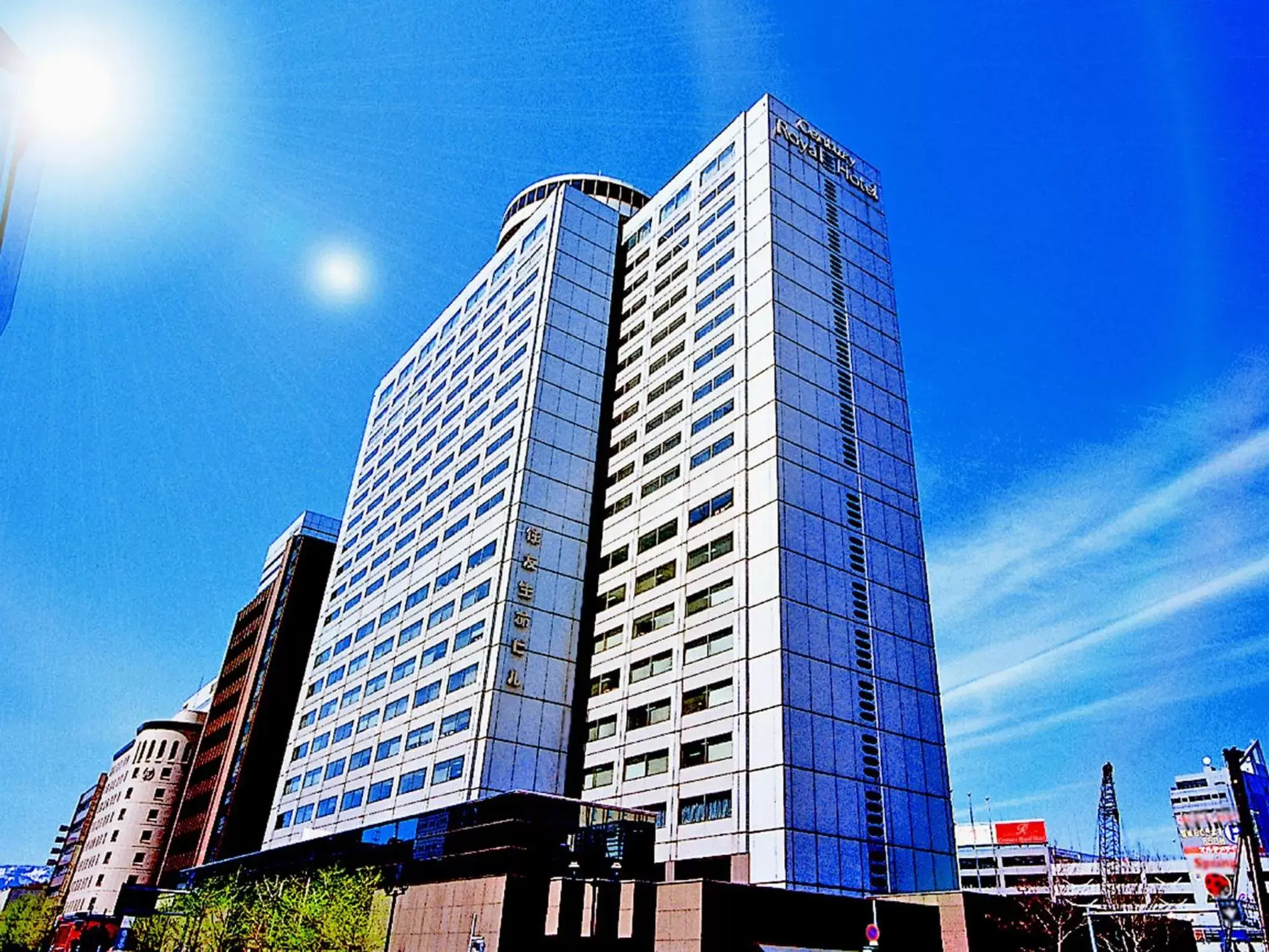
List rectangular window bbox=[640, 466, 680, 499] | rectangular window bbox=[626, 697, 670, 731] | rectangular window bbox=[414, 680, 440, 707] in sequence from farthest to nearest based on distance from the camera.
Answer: rectangular window bbox=[414, 680, 440, 707] → rectangular window bbox=[640, 466, 680, 499] → rectangular window bbox=[626, 697, 670, 731]

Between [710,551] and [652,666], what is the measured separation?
9.57m

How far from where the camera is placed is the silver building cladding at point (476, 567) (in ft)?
219

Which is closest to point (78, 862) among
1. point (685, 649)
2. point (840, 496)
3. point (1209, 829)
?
point (685, 649)

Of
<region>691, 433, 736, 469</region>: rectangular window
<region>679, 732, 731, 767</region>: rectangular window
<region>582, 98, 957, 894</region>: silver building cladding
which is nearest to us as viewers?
<region>582, 98, 957, 894</region>: silver building cladding

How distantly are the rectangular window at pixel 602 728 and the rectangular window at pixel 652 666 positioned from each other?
10.9ft

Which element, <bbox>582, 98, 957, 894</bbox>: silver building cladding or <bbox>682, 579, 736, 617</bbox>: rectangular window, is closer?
<bbox>582, 98, 957, 894</bbox>: silver building cladding

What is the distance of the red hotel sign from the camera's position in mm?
168750

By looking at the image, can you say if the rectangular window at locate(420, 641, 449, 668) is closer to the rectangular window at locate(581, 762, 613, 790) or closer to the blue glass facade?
the rectangular window at locate(581, 762, 613, 790)

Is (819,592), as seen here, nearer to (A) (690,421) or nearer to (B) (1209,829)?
(A) (690,421)

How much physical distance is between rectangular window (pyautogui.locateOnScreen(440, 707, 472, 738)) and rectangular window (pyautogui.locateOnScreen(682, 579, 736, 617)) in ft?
59.9

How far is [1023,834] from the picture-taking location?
17025cm

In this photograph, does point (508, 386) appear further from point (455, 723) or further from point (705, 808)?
point (705, 808)

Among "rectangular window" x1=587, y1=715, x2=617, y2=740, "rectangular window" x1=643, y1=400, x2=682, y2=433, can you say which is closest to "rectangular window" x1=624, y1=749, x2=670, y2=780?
"rectangular window" x1=587, y1=715, x2=617, y2=740

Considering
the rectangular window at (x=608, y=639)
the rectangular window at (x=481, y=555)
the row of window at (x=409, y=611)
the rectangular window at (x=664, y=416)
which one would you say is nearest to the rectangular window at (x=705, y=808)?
the rectangular window at (x=608, y=639)
